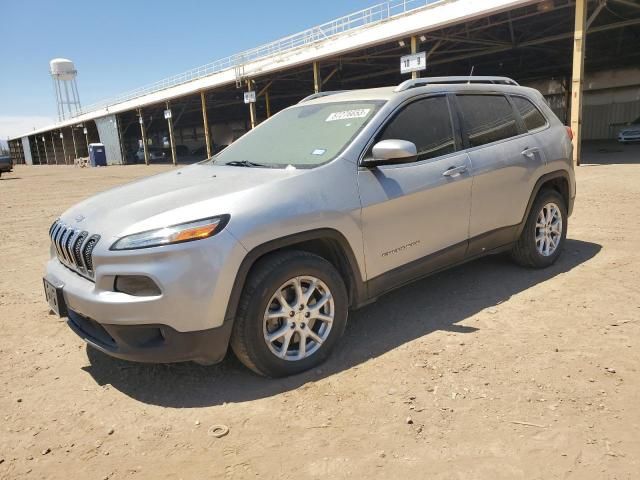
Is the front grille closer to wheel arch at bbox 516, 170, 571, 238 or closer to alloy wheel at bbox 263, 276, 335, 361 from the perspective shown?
alloy wheel at bbox 263, 276, 335, 361

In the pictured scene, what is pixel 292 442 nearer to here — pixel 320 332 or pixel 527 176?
pixel 320 332

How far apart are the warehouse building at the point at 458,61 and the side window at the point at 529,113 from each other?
2.47 meters

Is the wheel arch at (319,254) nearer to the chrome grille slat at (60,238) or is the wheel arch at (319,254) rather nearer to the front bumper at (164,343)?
the front bumper at (164,343)

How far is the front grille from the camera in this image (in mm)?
2854

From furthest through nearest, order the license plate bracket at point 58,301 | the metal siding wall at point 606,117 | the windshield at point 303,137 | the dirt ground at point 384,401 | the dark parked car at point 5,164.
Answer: the metal siding wall at point 606,117, the dark parked car at point 5,164, the windshield at point 303,137, the license plate bracket at point 58,301, the dirt ground at point 384,401

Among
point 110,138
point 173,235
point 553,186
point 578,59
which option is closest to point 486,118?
point 553,186

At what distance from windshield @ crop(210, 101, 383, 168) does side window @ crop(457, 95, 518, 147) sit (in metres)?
0.92

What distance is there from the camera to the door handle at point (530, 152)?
14.5 ft

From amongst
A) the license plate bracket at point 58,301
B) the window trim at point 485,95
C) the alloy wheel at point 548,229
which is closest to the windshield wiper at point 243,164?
the license plate bracket at point 58,301

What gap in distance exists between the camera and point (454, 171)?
3.79 meters

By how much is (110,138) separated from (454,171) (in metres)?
48.8

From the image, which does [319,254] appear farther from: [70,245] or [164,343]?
[70,245]

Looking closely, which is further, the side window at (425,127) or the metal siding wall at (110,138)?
the metal siding wall at (110,138)

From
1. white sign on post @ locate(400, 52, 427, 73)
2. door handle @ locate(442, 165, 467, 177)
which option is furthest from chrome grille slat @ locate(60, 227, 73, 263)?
white sign on post @ locate(400, 52, 427, 73)
